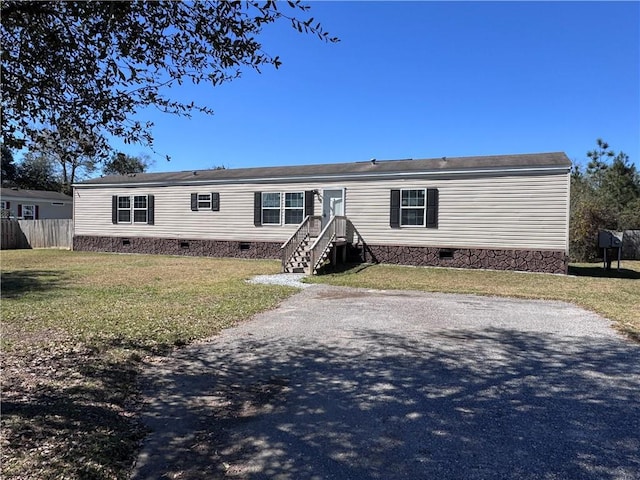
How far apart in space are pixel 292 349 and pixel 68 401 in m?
2.35

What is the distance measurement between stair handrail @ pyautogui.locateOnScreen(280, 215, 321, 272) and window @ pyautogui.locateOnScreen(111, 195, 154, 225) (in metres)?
7.93

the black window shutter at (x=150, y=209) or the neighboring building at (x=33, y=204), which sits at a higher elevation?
the neighboring building at (x=33, y=204)

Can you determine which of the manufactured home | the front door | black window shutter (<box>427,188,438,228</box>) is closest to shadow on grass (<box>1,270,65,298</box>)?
the manufactured home

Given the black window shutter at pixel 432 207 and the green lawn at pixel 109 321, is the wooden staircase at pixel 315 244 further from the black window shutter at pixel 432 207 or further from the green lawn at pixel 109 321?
the black window shutter at pixel 432 207

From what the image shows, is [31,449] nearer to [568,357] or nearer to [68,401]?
[68,401]

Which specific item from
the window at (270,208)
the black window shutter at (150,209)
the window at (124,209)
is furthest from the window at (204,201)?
the window at (124,209)

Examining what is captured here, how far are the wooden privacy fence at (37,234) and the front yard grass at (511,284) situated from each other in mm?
16132

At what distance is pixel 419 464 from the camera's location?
262cm

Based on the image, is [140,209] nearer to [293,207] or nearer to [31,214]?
[293,207]

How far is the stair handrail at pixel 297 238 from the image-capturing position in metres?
13.0

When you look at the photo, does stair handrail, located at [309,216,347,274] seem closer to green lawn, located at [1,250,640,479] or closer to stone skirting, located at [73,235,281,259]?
green lawn, located at [1,250,640,479]

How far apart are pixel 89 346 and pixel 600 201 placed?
899 inches

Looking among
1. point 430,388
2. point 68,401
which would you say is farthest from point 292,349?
point 68,401

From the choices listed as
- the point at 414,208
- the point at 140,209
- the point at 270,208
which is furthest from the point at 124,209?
the point at 414,208
